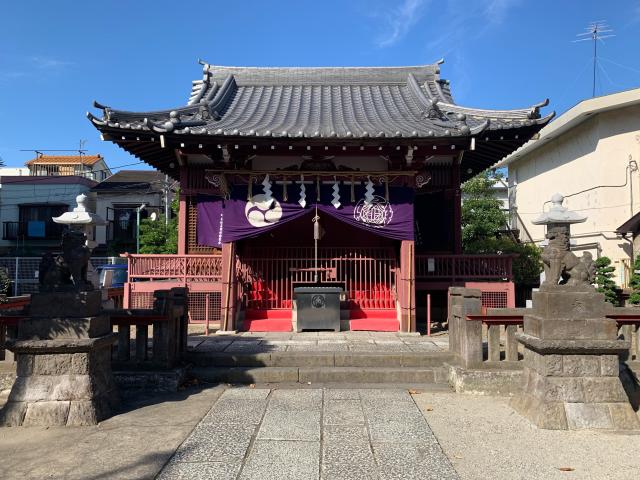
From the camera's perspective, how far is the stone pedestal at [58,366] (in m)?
4.72

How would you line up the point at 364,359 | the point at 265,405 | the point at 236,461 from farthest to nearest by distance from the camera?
the point at 364,359 < the point at 265,405 < the point at 236,461

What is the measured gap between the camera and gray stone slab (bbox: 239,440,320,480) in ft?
11.7

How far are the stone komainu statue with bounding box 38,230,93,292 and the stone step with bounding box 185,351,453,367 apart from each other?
2456 mm

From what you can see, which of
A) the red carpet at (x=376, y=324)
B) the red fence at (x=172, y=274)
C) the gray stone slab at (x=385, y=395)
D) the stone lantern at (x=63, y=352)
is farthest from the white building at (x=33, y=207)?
the gray stone slab at (x=385, y=395)

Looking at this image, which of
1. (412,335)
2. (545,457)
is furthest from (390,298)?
(545,457)

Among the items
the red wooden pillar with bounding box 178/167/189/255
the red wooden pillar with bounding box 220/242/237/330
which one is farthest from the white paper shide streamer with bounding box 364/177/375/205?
the red wooden pillar with bounding box 178/167/189/255

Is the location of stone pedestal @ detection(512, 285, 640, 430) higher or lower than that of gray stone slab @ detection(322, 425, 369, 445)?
higher

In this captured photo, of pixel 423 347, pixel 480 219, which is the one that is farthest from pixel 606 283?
pixel 480 219

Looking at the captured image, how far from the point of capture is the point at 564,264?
5.00 metres

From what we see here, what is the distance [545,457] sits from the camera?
3934 mm

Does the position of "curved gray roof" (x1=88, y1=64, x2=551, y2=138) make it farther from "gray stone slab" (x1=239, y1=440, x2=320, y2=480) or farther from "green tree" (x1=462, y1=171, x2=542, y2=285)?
"green tree" (x1=462, y1=171, x2=542, y2=285)

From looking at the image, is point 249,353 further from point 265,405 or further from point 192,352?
point 265,405

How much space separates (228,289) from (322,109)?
5832 millimetres

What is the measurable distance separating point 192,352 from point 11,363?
2.50 metres
